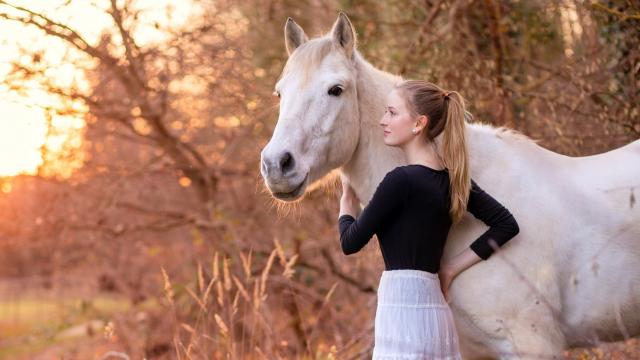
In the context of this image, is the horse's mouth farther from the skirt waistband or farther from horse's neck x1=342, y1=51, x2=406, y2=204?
the skirt waistband

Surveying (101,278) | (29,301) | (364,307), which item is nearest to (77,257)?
(101,278)

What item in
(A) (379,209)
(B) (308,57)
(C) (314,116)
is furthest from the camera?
(B) (308,57)

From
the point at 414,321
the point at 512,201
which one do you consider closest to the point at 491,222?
the point at 512,201

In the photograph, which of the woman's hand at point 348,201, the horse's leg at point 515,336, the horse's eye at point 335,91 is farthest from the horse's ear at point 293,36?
the horse's leg at point 515,336

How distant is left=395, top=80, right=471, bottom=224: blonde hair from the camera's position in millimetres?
2971

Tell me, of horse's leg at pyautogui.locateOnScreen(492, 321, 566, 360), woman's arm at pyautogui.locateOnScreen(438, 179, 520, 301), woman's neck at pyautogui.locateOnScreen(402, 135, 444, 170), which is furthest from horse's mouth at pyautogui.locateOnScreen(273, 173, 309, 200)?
horse's leg at pyautogui.locateOnScreen(492, 321, 566, 360)

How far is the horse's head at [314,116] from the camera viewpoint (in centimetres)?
308

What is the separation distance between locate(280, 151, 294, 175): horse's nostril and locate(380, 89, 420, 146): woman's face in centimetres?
43

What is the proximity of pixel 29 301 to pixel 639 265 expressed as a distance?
11.3m

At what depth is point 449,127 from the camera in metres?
3.04

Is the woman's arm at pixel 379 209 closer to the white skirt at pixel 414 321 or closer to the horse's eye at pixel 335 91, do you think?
the white skirt at pixel 414 321

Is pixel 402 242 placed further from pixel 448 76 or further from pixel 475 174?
pixel 448 76

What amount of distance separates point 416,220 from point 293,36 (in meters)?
1.30

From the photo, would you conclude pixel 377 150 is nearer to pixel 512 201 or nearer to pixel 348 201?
pixel 348 201
